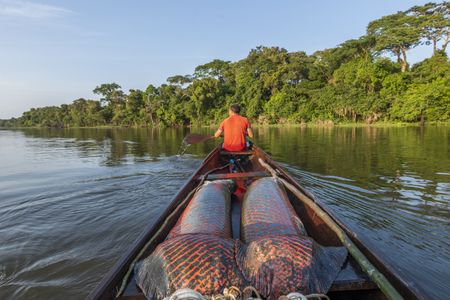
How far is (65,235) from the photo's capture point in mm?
3324

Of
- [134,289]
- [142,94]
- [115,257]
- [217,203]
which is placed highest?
[142,94]

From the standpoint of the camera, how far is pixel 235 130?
602cm

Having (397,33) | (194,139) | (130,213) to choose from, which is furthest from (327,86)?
(130,213)

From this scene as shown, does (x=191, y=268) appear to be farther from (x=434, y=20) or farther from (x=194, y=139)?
(x=434, y=20)

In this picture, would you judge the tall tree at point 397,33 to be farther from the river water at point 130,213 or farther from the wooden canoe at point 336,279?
the wooden canoe at point 336,279

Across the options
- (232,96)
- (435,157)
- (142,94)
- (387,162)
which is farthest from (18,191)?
(142,94)

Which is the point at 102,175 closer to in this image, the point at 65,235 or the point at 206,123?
the point at 65,235

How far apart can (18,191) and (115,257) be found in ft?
13.0

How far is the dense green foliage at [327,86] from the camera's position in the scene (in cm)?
2822

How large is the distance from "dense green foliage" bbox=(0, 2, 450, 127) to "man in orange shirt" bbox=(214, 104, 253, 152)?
1087 inches

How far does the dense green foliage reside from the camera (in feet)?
92.6

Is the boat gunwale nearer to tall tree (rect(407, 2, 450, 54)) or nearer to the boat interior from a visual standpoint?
the boat interior

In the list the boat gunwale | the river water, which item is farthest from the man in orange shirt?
the boat gunwale

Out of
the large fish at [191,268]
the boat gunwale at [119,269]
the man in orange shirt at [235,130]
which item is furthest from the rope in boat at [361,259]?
the man in orange shirt at [235,130]
